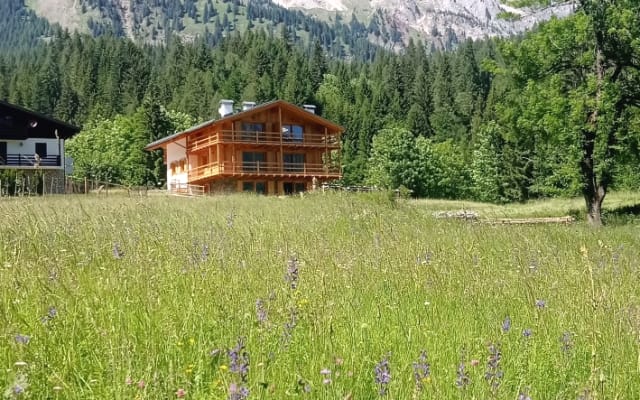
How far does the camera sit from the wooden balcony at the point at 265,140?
4591 centimetres

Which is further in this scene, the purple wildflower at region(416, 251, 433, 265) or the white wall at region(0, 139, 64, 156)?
the white wall at region(0, 139, 64, 156)

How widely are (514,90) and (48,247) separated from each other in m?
21.8

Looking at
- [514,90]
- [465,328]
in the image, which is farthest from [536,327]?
[514,90]

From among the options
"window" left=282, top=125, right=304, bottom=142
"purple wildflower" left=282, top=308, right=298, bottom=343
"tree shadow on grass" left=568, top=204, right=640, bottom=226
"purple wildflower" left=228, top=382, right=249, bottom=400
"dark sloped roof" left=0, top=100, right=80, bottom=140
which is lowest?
"tree shadow on grass" left=568, top=204, right=640, bottom=226

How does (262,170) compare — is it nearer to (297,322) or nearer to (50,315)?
(297,322)

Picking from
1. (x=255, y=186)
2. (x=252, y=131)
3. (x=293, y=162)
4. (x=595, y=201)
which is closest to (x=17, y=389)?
(x=595, y=201)

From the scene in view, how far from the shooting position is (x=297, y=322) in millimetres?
3840

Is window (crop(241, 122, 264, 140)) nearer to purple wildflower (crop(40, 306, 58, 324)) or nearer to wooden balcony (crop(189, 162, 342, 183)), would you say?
wooden balcony (crop(189, 162, 342, 183))

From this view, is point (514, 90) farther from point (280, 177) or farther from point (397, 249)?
point (280, 177)

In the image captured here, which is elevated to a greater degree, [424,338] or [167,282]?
[167,282]

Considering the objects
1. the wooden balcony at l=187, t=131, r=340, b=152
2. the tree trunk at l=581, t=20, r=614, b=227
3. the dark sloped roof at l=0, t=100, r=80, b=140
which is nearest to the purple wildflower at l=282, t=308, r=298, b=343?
the tree trunk at l=581, t=20, r=614, b=227

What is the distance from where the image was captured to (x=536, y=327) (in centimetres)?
436

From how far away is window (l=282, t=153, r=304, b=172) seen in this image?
48.4m

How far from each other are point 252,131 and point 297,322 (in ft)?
146
